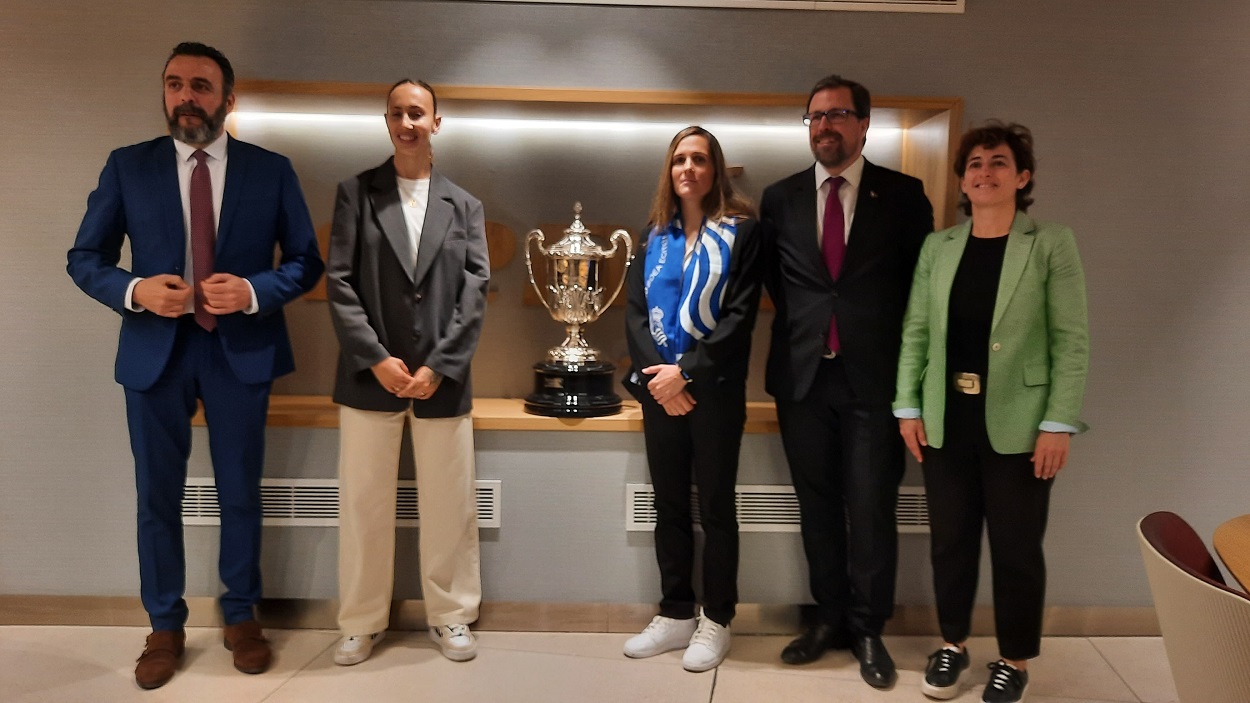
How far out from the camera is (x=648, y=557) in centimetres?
283

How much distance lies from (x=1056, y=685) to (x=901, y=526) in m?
0.61

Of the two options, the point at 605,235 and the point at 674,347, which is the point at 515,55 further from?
the point at 674,347

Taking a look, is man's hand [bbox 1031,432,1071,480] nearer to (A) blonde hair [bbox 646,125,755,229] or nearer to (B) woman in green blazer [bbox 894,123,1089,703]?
(B) woman in green blazer [bbox 894,123,1089,703]

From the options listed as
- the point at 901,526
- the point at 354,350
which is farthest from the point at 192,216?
the point at 901,526

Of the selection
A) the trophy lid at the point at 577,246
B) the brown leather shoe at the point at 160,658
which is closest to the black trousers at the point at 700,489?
the trophy lid at the point at 577,246

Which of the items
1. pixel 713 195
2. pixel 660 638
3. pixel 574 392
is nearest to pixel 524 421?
pixel 574 392

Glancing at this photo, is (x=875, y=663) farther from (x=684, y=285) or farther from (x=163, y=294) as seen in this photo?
(x=163, y=294)

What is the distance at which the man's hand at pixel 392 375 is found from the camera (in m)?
2.45

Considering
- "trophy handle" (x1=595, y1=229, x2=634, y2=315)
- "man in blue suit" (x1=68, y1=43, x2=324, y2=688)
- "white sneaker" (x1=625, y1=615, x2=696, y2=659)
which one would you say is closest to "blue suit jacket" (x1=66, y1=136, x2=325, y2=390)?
"man in blue suit" (x1=68, y1=43, x2=324, y2=688)

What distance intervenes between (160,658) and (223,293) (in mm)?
1049

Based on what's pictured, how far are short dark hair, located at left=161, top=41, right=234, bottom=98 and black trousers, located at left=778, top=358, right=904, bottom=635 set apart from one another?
6.11 feet

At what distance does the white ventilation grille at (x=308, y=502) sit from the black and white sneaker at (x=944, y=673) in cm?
136

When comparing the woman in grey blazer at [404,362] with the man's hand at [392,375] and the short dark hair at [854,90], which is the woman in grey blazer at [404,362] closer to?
the man's hand at [392,375]

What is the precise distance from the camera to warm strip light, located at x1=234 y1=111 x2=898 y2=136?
313 centimetres
